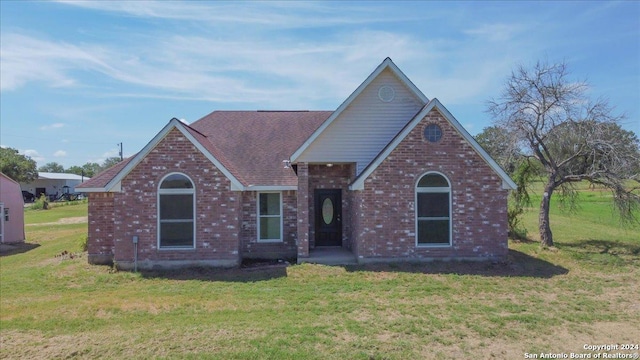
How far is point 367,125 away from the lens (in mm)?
13250

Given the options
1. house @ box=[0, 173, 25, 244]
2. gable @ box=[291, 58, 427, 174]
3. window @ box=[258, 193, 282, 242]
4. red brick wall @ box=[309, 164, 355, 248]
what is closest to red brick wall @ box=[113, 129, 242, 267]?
window @ box=[258, 193, 282, 242]

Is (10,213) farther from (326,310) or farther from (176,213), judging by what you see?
(326,310)

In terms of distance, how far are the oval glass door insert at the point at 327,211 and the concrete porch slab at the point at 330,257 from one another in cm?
128

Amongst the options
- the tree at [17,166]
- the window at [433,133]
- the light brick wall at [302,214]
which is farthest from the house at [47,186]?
the window at [433,133]

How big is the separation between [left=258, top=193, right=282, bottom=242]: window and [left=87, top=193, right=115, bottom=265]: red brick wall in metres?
4.86

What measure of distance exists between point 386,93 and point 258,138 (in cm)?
590

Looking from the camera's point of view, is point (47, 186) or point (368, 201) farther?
point (47, 186)

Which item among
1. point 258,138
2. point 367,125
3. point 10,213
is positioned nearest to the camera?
point 367,125

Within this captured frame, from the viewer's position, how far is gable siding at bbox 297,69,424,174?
1316 cm

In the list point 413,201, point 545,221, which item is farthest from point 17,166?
Result: point 545,221

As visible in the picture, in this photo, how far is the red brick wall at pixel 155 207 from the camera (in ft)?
38.9

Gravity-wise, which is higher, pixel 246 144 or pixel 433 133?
pixel 246 144

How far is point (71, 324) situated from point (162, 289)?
2596 mm

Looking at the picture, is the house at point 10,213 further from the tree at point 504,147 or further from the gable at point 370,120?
the tree at point 504,147
